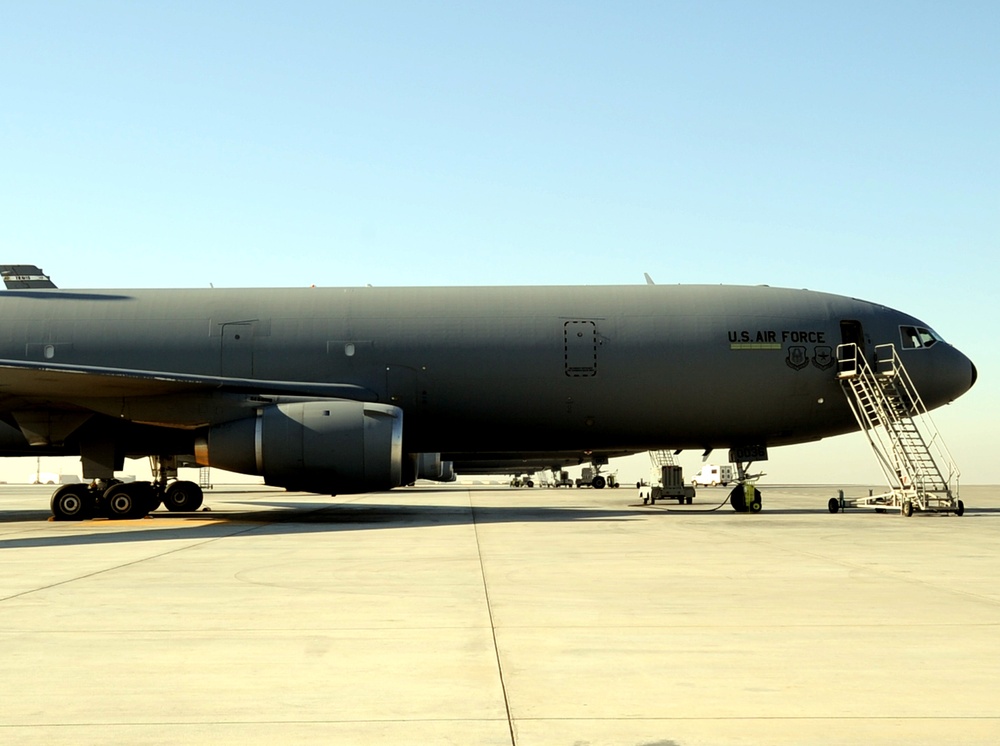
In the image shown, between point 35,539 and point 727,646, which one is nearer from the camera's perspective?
point 727,646

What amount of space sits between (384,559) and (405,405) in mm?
10035

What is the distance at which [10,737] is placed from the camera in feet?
14.1

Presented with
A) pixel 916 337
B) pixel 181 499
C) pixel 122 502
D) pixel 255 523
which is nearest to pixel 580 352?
pixel 255 523

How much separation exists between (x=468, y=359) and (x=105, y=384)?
7503 mm

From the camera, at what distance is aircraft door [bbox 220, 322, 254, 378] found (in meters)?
21.7

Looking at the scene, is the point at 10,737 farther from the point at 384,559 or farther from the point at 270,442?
the point at 270,442

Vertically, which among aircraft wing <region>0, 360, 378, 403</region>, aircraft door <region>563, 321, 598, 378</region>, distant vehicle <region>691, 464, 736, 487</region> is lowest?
distant vehicle <region>691, 464, 736, 487</region>

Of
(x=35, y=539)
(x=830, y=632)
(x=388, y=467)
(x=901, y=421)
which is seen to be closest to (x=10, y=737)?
(x=830, y=632)

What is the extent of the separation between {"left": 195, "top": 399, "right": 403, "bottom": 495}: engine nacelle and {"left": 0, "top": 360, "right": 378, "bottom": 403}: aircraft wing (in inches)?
A: 39.2

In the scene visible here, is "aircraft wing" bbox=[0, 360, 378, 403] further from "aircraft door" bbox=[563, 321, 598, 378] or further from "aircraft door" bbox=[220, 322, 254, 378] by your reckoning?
"aircraft door" bbox=[563, 321, 598, 378]

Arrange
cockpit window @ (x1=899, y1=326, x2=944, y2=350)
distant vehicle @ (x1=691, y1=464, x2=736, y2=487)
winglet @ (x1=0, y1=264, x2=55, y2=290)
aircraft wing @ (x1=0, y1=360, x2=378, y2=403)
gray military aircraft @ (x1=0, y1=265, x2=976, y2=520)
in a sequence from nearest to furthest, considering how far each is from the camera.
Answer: aircraft wing @ (x1=0, y1=360, x2=378, y2=403) → gray military aircraft @ (x1=0, y1=265, x2=976, y2=520) → cockpit window @ (x1=899, y1=326, x2=944, y2=350) → winglet @ (x1=0, y1=264, x2=55, y2=290) → distant vehicle @ (x1=691, y1=464, x2=736, y2=487)

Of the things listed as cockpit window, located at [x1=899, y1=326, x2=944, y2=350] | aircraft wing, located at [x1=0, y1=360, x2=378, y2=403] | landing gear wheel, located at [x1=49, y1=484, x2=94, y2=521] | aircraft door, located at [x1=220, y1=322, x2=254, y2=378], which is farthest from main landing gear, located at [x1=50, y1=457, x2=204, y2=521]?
cockpit window, located at [x1=899, y1=326, x2=944, y2=350]

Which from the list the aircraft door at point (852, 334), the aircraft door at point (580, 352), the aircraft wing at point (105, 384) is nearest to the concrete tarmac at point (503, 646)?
the aircraft wing at point (105, 384)

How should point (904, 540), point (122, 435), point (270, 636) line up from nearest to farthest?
point (270, 636), point (904, 540), point (122, 435)
